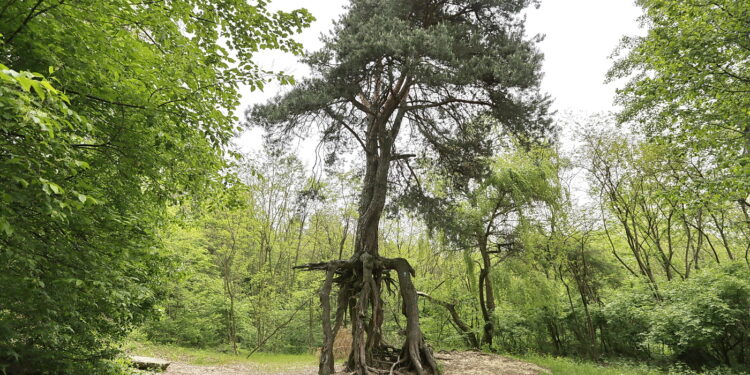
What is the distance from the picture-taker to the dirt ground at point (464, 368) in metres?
7.08

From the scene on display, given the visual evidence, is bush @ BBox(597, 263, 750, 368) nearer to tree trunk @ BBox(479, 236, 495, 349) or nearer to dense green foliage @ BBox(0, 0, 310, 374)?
tree trunk @ BBox(479, 236, 495, 349)

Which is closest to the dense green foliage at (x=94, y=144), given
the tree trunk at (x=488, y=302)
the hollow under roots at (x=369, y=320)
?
the hollow under roots at (x=369, y=320)

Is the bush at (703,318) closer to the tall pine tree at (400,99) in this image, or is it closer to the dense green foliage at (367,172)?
the dense green foliage at (367,172)

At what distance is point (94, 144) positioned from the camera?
10.4 feet

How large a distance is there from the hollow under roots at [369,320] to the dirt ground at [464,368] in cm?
73

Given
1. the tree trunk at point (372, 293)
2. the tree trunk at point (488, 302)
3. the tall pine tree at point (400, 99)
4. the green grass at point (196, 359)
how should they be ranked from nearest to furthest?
the tall pine tree at point (400, 99), the tree trunk at point (372, 293), the green grass at point (196, 359), the tree trunk at point (488, 302)

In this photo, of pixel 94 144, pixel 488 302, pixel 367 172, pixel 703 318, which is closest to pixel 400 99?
pixel 367 172

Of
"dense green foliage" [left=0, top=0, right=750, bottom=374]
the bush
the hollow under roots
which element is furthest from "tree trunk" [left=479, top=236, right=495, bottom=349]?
the hollow under roots

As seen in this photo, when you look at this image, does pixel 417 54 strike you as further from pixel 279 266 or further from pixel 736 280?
pixel 279 266

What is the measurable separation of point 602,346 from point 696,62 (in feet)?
35.4

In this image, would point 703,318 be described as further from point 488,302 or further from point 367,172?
point 367,172

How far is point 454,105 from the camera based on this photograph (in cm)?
765

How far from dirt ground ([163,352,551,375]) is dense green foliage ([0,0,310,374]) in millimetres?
4449

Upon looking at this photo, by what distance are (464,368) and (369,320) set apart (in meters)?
2.17
